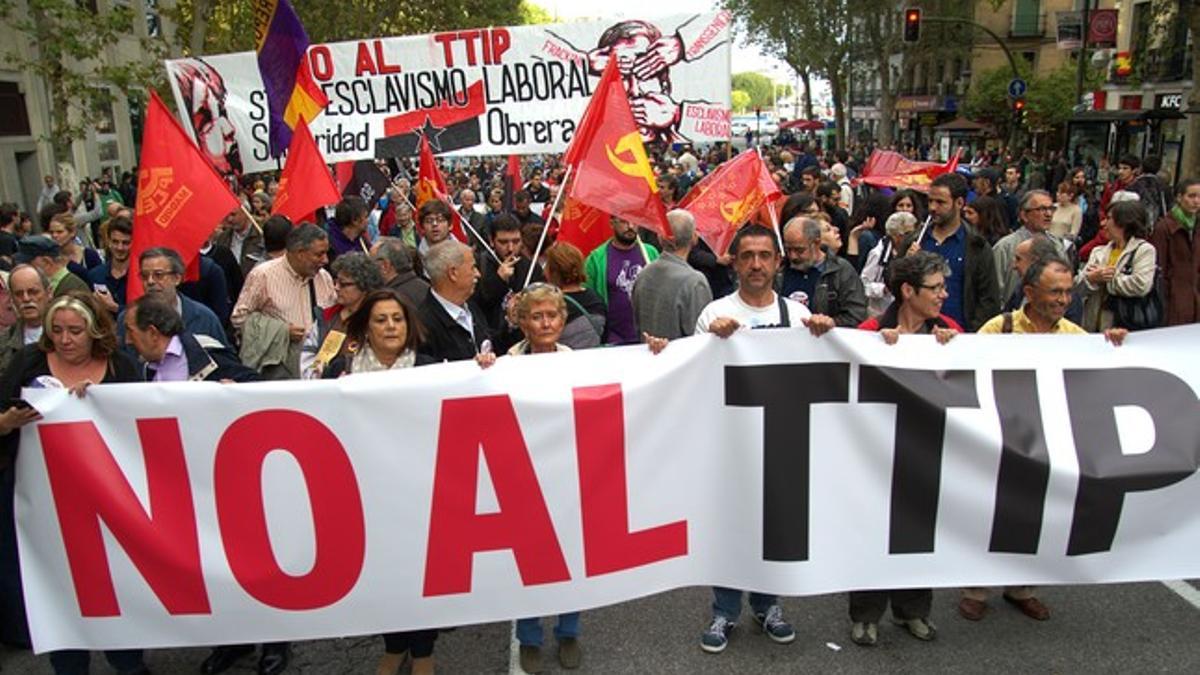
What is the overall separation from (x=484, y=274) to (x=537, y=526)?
9.55 feet

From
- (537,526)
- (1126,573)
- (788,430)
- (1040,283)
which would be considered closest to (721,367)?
(788,430)

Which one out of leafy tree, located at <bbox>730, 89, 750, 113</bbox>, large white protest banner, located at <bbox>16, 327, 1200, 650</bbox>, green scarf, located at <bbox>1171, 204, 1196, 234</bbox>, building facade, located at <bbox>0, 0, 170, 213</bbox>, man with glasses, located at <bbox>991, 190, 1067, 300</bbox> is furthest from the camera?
leafy tree, located at <bbox>730, 89, 750, 113</bbox>

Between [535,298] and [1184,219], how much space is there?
199 inches

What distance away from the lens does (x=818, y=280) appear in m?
5.29

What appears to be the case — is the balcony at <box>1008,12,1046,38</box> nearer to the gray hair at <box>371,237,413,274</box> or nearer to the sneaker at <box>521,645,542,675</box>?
the gray hair at <box>371,237,413,274</box>

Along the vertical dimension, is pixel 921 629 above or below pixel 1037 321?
below

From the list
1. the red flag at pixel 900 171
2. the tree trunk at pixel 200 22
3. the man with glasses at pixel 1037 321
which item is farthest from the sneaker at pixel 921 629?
the tree trunk at pixel 200 22

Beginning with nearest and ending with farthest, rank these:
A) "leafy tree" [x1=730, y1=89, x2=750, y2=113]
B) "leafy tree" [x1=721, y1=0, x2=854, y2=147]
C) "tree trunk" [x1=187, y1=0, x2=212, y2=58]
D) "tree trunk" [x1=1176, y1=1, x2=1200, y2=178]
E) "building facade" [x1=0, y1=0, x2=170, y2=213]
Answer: "tree trunk" [x1=187, y1=0, x2=212, y2=58]
"tree trunk" [x1=1176, y1=1, x2=1200, y2=178]
"building facade" [x1=0, y1=0, x2=170, y2=213]
"leafy tree" [x1=721, y1=0, x2=854, y2=147]
"leafy tree" [x1=730, y1=89, x2=750, y2=113]

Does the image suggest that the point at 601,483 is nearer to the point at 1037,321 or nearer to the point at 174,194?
the point at 1037,321

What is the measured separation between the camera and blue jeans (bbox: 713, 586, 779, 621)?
12.9 ft

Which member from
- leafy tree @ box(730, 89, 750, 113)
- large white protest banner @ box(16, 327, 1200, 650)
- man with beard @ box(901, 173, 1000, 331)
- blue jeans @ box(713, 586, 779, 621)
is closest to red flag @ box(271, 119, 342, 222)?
large white protest banner @ box(16, 327, 1200, 650)

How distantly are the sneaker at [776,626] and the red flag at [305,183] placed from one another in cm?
435

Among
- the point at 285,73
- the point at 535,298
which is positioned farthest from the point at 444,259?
the point at 285,73

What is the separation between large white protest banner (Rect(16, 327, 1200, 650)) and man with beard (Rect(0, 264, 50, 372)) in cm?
142
